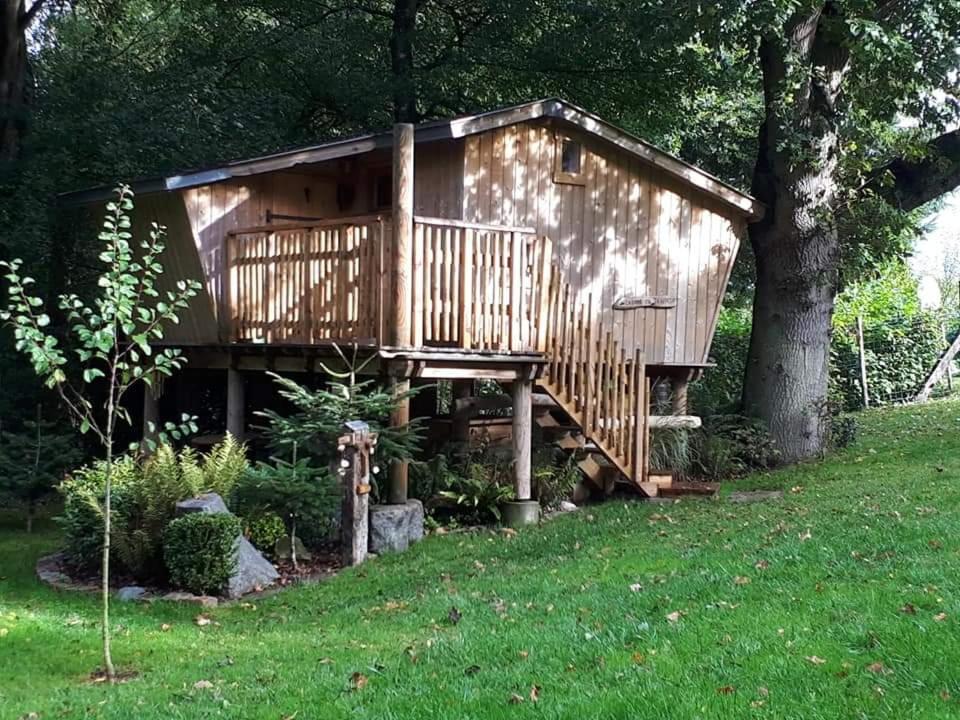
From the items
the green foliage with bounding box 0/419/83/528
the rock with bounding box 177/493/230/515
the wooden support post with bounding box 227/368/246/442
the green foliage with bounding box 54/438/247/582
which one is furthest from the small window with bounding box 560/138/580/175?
the green foliage with bounding box 0/419/83/528

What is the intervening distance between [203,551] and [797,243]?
9.71 meters

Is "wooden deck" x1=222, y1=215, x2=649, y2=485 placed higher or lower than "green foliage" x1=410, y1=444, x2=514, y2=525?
higher

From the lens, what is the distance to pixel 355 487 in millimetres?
9148

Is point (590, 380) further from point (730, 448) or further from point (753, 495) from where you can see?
point (730, 448)

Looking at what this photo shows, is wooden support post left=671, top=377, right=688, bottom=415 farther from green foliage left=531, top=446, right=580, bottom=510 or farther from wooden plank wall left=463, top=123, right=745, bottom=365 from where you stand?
green foliage left=531, top=446, right=580, bottom=510

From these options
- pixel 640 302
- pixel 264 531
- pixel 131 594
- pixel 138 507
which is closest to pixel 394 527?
pixel 264 531

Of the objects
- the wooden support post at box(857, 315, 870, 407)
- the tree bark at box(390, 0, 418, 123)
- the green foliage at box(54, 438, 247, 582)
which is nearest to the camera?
the green foliage at box(54, 438, 247, 582)

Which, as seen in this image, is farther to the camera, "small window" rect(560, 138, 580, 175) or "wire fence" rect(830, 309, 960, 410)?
"wire fence" rect(830, 309, 960, 410)

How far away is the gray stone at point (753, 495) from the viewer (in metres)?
11.2

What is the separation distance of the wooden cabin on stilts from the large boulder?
1.86 metres

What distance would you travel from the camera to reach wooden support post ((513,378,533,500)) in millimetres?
11094

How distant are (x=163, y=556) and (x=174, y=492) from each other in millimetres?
582

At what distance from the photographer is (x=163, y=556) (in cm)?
872

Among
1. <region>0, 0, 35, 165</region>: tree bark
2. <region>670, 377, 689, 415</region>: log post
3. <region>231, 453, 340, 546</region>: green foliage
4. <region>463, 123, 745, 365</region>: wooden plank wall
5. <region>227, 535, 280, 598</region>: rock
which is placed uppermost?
<region>0, 0, 35, 165</region>: tree bark
